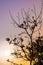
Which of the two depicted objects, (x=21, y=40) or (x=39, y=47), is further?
(x=39, y=47)

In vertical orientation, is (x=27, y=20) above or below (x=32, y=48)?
above

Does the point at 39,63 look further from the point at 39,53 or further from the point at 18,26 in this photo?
the point at 18,26

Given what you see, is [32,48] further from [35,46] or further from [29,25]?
[29,25]

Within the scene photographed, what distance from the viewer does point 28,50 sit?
837 inches

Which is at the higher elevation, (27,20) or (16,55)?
(27,20)

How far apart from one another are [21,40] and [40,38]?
2.13 meters

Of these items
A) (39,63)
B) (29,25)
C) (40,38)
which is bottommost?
(39,63)

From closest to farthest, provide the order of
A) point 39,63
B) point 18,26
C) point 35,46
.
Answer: point 18,26 → point 35,46 → point 39,63

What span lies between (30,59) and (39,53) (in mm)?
2198

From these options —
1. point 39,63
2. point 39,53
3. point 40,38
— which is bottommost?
point 39,63

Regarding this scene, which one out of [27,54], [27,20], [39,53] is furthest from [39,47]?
[27,20]

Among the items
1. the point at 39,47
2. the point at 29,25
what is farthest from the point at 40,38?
the point at 29,25

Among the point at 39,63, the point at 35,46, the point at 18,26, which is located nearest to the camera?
the point at 18,26

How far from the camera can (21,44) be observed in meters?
21.0
